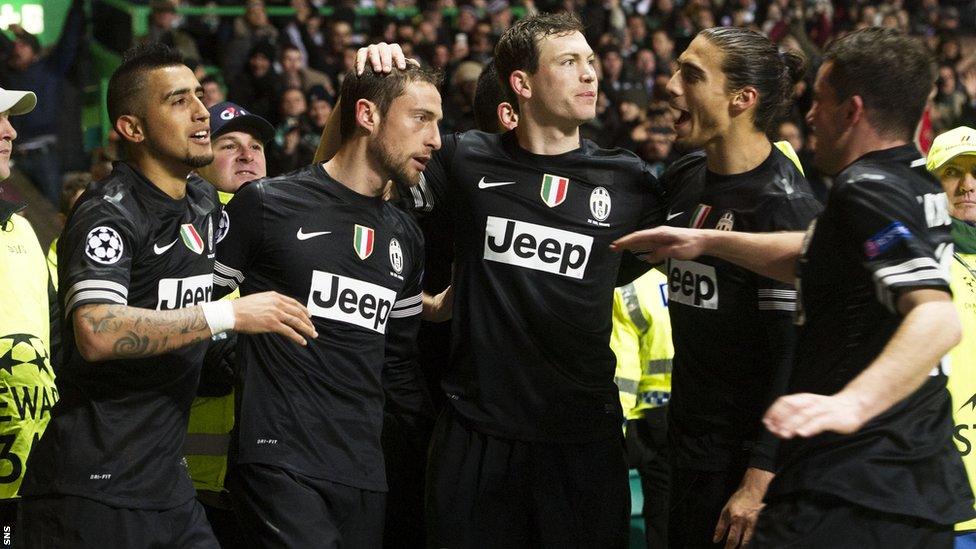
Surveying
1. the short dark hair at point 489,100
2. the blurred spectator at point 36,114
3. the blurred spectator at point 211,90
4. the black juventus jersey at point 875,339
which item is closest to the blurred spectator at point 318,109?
the blurred spectator at point 211,90

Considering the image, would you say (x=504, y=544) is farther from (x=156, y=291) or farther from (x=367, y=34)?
(x=367, y=34)

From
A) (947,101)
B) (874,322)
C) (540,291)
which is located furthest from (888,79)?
(947,101)

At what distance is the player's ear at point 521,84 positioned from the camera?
192 inches

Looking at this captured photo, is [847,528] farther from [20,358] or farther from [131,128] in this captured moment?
[20,358]

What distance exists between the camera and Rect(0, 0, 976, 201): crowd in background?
1322 cm

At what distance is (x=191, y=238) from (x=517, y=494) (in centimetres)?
155

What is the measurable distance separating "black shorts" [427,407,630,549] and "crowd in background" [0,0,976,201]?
5616mm

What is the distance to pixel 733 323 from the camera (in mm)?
4301

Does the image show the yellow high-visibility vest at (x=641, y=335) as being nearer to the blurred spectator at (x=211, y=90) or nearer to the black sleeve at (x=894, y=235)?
the black sleeve at (x=894, y=235)

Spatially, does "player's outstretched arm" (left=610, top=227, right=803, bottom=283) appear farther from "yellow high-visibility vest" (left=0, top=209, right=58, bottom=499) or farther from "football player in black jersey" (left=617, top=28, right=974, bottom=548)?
"yellow high-visibility vest" (left=0, top=209, right=58, bottom=499)

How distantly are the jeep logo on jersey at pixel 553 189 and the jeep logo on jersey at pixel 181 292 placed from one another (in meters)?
1.31

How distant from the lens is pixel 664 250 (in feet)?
12.1

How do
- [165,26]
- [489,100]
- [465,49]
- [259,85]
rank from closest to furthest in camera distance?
[489,100] → [259,85] → [165,26] → [465,49]

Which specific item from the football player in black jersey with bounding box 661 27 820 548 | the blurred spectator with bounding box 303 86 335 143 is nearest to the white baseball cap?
the football player in black jersey with bounding box 661 27 820 548
